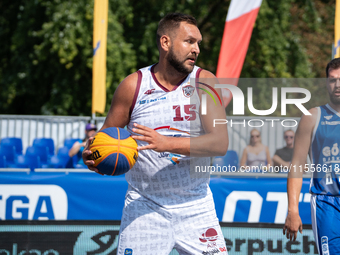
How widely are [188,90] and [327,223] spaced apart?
1557 millimetres

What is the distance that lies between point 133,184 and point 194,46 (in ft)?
3.93

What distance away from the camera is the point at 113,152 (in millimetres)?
2945

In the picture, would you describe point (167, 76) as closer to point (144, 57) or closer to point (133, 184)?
point (133, 184)

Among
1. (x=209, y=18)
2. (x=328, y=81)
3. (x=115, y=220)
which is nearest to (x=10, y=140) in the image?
(x=115, y=220)

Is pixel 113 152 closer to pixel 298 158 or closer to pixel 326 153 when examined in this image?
pixel 298 158

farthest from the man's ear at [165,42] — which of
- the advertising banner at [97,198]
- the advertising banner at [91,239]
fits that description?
the advertising banner at [91,239]

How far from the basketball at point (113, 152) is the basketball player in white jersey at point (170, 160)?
0.10 m

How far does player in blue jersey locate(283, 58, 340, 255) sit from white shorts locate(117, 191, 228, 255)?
0.74 metres

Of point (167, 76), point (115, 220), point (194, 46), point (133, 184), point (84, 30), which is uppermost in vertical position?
point (84, 30)

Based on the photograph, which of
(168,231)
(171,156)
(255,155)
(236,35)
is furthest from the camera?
(236,35)

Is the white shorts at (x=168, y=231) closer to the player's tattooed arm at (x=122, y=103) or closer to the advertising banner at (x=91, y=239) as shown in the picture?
the player's tattooed arm at (x=122, y=103)

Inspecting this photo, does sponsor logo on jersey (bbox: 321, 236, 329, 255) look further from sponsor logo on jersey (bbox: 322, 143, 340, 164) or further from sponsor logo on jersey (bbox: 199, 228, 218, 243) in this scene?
sponsor logo on jersey (bbox: 199, 228, 218, 243)

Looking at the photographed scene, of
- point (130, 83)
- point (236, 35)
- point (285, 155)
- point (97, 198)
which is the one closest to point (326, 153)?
point (130, 83)

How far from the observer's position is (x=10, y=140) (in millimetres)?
9914
